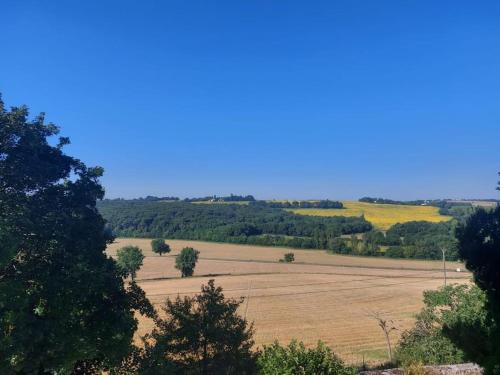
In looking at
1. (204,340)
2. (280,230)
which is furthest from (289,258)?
(204,340)

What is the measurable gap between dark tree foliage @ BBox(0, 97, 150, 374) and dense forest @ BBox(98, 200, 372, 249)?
101 m

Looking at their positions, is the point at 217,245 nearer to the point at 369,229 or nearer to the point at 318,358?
the point at 369,229

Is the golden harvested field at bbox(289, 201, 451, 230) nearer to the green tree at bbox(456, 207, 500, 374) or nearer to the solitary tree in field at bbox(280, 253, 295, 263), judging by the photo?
the solitary tree in field at bbox(280, 253, 295, 263)

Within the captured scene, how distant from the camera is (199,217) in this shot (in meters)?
160

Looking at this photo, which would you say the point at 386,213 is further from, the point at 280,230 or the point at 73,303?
the point at 73,303

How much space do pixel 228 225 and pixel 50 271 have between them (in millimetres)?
128811

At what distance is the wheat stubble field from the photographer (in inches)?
1458

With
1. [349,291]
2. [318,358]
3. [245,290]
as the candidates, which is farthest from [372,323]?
[318,358]

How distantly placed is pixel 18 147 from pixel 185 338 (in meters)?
9.56

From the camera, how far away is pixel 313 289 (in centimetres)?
6425

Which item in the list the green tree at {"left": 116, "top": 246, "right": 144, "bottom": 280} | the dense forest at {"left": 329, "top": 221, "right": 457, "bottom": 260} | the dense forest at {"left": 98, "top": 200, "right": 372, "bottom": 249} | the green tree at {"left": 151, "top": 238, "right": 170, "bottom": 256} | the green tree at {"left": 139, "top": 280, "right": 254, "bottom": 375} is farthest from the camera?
the dense forest at {"left": 98, "top": 200, "right": 372, "bottom": 249}

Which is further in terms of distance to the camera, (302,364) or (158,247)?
(158,247)

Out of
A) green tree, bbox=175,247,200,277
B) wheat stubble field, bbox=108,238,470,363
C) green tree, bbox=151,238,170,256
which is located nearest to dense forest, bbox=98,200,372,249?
wheat stubble field, bbox=108,238,470,363

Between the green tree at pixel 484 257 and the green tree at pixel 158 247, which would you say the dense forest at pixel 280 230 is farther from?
the green tree at pixel 484 257
